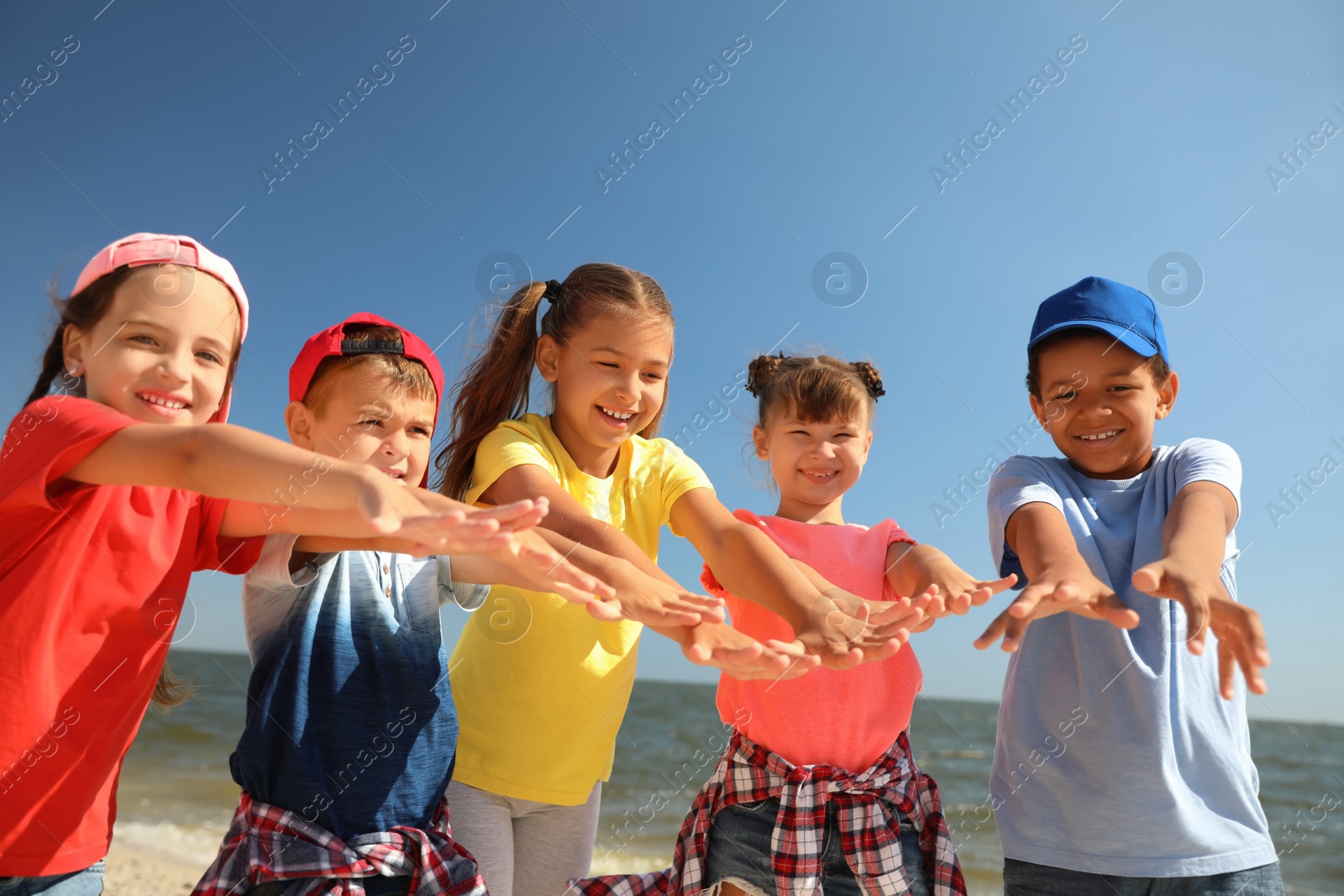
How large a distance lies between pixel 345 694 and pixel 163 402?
35.7 inches

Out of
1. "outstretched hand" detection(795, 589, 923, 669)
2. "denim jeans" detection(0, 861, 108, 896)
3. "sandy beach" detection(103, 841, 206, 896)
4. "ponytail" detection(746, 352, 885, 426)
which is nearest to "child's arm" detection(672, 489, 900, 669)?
"outstretched hand" detection(795, 589, 923, 669)

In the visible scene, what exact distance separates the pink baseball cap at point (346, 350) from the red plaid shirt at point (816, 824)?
1.41 meters

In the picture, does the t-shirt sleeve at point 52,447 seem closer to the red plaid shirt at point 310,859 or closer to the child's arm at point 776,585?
the red plaid shirt at point 310,859

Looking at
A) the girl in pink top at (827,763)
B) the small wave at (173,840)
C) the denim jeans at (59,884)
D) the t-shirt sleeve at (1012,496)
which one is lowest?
the small wave at (173,840)

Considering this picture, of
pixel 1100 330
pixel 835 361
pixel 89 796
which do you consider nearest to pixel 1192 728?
pixel 1100 330

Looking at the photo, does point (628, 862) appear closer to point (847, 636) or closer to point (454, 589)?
point (454, 589)

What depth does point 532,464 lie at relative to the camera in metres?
2.73

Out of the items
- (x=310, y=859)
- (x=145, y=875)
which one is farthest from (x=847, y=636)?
(x=145, y=875)

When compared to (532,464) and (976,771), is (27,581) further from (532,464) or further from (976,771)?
(976,771)

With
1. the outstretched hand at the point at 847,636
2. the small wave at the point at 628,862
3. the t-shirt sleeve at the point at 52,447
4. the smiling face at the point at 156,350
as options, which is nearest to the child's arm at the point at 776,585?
the outstretched hand at the point at 847,636

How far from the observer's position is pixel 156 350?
2227 millimetres

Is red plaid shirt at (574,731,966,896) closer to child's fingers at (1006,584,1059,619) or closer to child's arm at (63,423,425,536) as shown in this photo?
child's fingers at (1006,584,1059,619)

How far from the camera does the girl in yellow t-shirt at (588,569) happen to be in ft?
7.98

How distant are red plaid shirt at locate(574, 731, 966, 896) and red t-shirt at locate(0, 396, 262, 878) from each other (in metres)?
1.41
